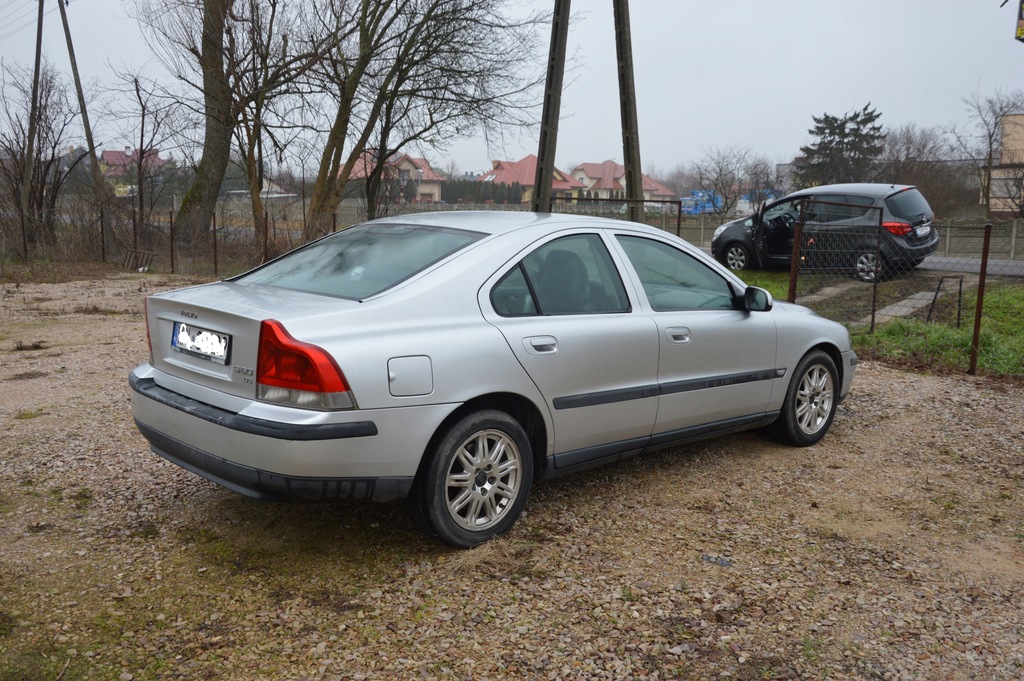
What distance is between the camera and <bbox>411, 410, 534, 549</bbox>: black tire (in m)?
3.69

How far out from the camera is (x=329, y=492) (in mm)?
3465

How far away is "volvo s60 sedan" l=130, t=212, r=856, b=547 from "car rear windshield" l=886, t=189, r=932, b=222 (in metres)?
10.7

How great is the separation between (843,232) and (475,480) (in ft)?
30.6

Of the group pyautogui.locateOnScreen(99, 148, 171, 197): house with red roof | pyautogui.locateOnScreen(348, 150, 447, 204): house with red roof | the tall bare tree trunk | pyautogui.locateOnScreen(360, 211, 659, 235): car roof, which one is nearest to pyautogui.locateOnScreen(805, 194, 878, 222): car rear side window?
pyautogui.locateOnScreen(360, 211, 659, 235): car roof

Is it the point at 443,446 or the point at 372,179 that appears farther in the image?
the point at 372,179

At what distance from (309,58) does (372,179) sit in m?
7.50

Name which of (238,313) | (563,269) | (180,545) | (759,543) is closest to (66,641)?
(180,545)

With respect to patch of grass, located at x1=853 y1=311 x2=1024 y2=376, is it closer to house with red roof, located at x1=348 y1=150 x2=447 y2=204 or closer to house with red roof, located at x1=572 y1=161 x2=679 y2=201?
house with red roof, located at x1=348 y1=150 x2=447 y2=204

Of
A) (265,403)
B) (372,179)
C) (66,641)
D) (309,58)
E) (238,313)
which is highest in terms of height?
(309,58)

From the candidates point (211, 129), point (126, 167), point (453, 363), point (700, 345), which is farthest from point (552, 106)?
point (126, 167)

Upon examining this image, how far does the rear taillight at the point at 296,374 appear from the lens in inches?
132

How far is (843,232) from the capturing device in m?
11.7

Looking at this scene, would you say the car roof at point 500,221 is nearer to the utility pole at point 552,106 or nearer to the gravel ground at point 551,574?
the gravel ground at point 551,574

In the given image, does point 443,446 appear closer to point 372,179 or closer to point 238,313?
point 238,313
